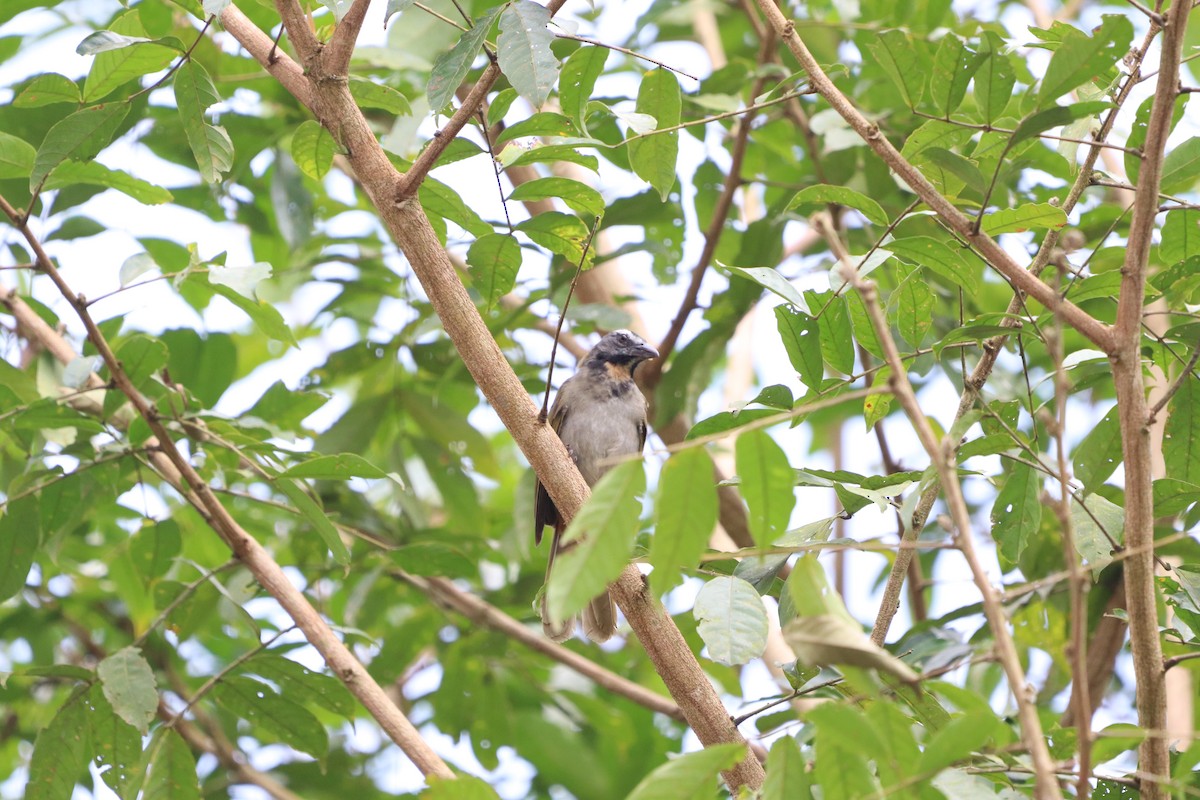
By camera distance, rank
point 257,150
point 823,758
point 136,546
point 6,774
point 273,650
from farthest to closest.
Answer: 1. point 6,774
2. point 257,150
3. point 136,546
4. point 273,650
5. point 823,758

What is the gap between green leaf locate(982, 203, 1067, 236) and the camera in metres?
2.22

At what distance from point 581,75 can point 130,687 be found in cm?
184

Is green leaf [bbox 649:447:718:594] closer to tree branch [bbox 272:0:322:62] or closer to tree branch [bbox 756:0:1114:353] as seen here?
tree branch [bbox 756:0:1114:353]

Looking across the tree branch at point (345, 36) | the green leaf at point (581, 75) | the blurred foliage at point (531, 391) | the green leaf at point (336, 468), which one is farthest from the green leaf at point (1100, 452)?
the tree branch at point (345, 36)

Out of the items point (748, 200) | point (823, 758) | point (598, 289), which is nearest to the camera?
point (823, 758)

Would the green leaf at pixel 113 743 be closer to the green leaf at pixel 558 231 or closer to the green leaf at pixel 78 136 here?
the green leaf at pixel 78 136

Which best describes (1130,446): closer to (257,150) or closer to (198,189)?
(257,150)

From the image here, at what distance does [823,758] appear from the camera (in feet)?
5.55

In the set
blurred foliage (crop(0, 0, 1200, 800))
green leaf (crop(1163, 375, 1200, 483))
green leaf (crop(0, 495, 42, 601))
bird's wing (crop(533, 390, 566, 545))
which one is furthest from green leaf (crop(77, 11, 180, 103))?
green leaf (crop(1163, 375, 1200, 483))

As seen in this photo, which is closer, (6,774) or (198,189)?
(198,189)

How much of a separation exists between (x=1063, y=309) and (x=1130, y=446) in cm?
24

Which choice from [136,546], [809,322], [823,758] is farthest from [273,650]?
[823,758]

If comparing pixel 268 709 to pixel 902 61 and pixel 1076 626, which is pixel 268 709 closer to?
pixel 902 61

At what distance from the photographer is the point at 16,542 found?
3164 mm
